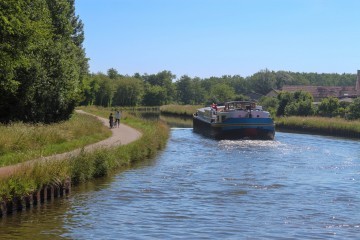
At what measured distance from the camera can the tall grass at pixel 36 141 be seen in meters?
23.9

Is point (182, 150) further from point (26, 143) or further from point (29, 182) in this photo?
point (29, 182)

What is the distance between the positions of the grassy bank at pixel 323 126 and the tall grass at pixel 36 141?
98.7 feet

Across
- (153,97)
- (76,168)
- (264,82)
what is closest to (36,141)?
(76,168)

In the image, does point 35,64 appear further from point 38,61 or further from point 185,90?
point 185,90

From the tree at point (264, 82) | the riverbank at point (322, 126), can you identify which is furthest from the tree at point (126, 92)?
the riverbank at point (322, 126)

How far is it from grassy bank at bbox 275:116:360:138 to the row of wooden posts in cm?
4122

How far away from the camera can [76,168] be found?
23000 mm

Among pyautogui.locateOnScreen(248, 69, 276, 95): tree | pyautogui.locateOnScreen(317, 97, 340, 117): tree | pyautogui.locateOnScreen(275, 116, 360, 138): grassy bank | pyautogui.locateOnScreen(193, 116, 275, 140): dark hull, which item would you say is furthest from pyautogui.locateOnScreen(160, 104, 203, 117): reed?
pyautogui.locateOnScreen(248, 69, 276, 95): tree

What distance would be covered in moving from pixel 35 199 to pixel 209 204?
619 cm

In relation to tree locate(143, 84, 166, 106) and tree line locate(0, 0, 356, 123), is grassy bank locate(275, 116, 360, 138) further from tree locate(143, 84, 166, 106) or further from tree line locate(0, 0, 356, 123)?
tree locate(143, 84, 166, 106)

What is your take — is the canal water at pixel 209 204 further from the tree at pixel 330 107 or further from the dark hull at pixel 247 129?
the tree at pixel 330 107

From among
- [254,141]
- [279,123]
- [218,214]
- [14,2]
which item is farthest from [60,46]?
[279,123]

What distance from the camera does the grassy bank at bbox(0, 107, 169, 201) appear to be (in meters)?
17.6

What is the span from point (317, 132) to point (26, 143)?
40778 millimetres
